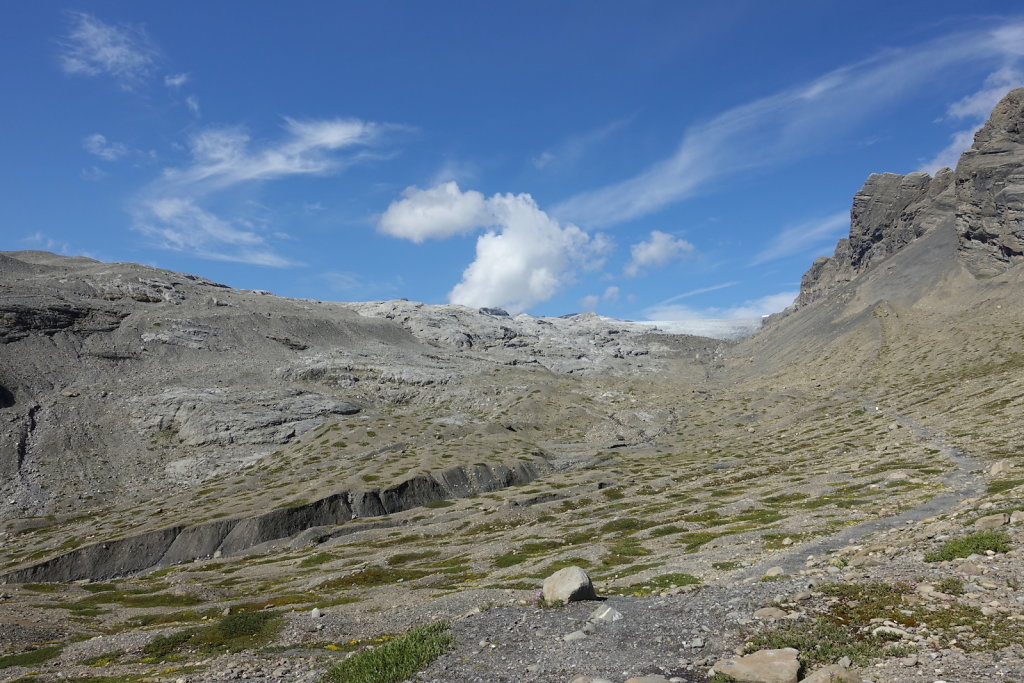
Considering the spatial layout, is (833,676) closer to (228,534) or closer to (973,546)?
Answer: (973,546)

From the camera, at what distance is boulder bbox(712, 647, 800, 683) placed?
579 inches

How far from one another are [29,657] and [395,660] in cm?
3222

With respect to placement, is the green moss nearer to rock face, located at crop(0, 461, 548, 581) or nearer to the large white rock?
the large white rock

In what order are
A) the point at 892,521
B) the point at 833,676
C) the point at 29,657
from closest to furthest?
1. the point at 833,676
2. the point at 29,657
3. the point at 892,521

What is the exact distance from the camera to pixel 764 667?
15.2 meters

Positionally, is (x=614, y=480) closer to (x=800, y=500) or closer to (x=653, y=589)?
(x=800, y=500)

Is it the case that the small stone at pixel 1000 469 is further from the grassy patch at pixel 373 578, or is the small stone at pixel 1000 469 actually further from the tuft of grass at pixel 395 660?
the tuft of grass at pixel 395 660

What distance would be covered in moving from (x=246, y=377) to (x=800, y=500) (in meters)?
182

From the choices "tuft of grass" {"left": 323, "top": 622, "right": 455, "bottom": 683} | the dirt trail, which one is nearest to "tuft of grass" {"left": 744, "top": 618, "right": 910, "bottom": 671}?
"tuft of grass" {"left": 323, "top": 622, "right": 455, "bottom": 683}

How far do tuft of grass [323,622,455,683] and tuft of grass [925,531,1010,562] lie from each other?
20.8m

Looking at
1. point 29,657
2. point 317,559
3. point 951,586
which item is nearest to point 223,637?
point 29,657

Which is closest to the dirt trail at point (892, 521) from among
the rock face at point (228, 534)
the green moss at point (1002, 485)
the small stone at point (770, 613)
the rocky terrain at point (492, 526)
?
the rocky terrain at point (492, 526)

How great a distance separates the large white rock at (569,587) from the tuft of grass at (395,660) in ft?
17.7

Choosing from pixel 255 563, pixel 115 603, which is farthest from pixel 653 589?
pixel 255 563
